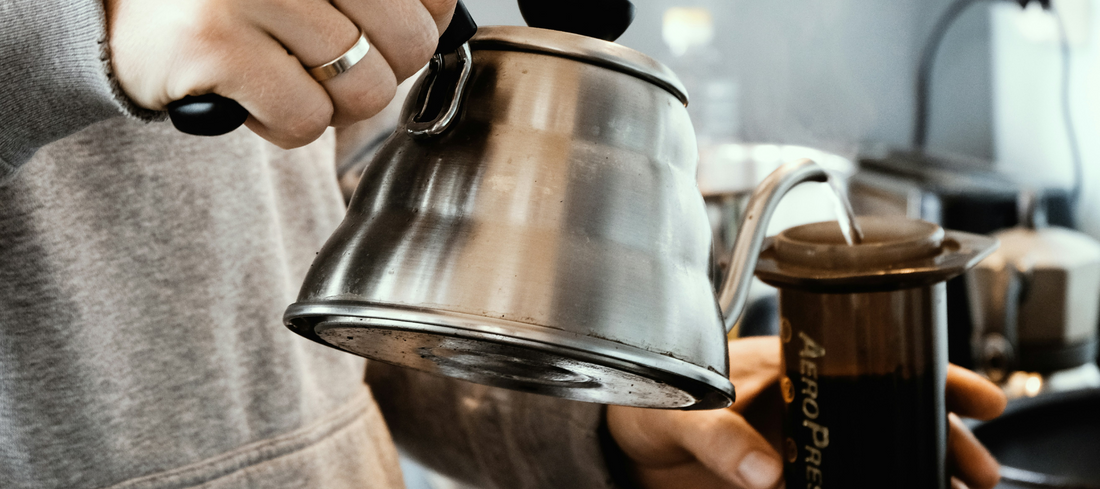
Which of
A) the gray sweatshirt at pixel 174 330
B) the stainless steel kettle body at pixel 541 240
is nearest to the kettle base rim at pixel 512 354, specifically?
the stainless steel kettle body at pixel 541 240

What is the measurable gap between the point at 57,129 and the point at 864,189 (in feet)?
5.46

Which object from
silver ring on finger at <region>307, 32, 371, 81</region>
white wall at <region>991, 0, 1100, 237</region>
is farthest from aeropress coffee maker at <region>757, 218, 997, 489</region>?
white wall at <region>991, 0, 1100, 237</region>

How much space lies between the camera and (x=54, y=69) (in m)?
0.33

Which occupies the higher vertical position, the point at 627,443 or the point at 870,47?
the point at 870,47

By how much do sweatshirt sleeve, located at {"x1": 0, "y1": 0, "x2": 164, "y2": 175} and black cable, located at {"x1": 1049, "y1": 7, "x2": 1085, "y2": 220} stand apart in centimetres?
173

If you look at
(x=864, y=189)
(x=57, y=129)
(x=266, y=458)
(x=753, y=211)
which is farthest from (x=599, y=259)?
(x=864, y=189)

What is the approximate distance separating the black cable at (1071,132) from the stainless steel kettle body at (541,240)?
154cm

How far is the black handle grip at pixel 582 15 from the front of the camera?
38cm

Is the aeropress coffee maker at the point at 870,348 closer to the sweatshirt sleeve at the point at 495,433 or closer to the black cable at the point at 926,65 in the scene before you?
the sweatshirt sleeve at the point at 495,433

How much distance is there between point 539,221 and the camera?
1.07 ft

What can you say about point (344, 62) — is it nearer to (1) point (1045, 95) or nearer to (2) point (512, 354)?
(2) point (512, 354)

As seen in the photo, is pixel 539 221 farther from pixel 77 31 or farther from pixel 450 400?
pixel 450 400

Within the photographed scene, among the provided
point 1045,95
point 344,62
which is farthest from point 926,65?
point 344,62

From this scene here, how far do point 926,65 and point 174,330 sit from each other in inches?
77.3
